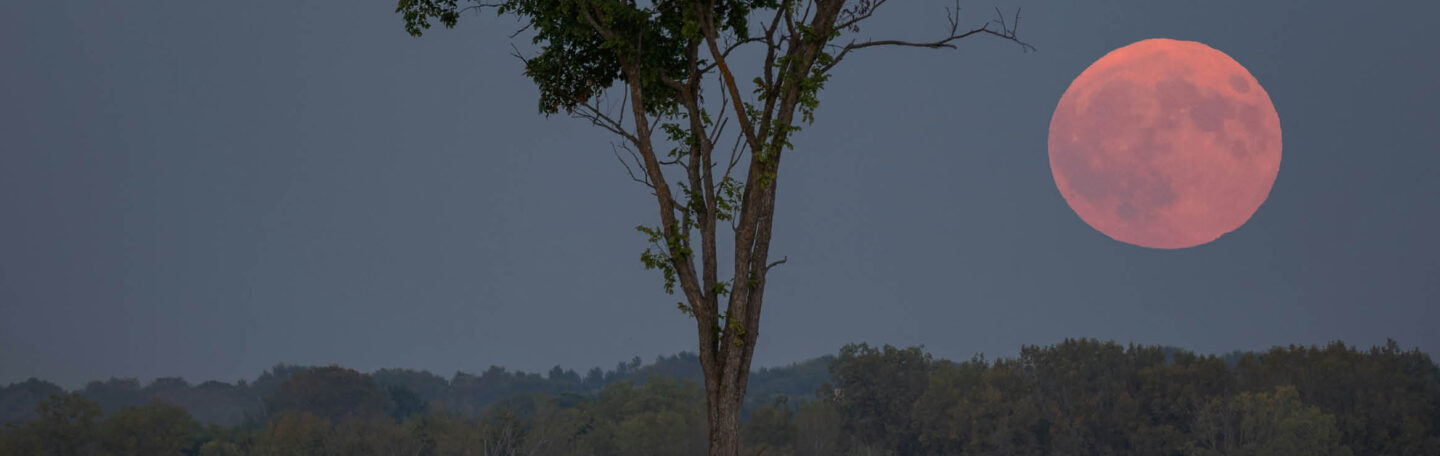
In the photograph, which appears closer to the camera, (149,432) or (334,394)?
(149,432)

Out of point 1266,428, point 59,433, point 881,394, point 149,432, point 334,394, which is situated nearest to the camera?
point 1266,428

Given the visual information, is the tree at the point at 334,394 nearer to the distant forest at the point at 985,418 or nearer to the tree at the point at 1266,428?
the distant forest at the point at 985,418

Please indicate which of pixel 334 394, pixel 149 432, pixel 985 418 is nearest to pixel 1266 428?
pixel 985 418

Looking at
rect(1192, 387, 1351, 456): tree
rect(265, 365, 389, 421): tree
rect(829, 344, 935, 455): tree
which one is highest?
rect(265, 365, 389, 421): tree

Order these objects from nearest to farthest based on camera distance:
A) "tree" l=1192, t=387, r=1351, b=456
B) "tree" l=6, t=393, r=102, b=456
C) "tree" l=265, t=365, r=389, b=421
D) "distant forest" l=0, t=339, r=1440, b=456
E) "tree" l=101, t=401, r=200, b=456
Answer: "tree" l=1192, t=387, r=1351, b=456 → "distant forest" l=0, t=339, r=1440, b=456 → "tree" l=6, t=393, r=102, b=456 → "tree" l=101, t=401, r=200, b=456 → "tree" l=265, t=365, r=389, b=421

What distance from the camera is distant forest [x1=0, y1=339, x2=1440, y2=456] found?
84.6 meters

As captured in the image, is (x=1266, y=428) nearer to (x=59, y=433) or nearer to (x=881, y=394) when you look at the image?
(x=881, y=394)

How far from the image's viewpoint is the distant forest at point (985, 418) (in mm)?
84625

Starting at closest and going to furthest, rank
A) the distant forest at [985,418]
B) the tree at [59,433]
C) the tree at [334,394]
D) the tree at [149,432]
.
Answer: the distant forest at [985,418] → the tree at [59,433] → the tree at [149,432] → the tree at [334,394]

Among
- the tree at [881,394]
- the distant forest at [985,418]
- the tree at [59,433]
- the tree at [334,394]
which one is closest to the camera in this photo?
the distant forest at [985,418]

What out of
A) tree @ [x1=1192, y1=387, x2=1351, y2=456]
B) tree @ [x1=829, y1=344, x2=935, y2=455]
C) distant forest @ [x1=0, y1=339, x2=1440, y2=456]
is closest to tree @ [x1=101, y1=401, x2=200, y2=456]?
distant forest @ [x1=0, y1=339, x2=1440, y2=456]

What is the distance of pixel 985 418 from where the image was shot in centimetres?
9619

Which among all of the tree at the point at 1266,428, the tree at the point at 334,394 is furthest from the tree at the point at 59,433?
the tree at the point at 1266,428

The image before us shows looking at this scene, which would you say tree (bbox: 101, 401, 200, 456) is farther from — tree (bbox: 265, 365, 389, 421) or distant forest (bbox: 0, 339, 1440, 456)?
tree (bbox: 265, 365, 389, 421)
